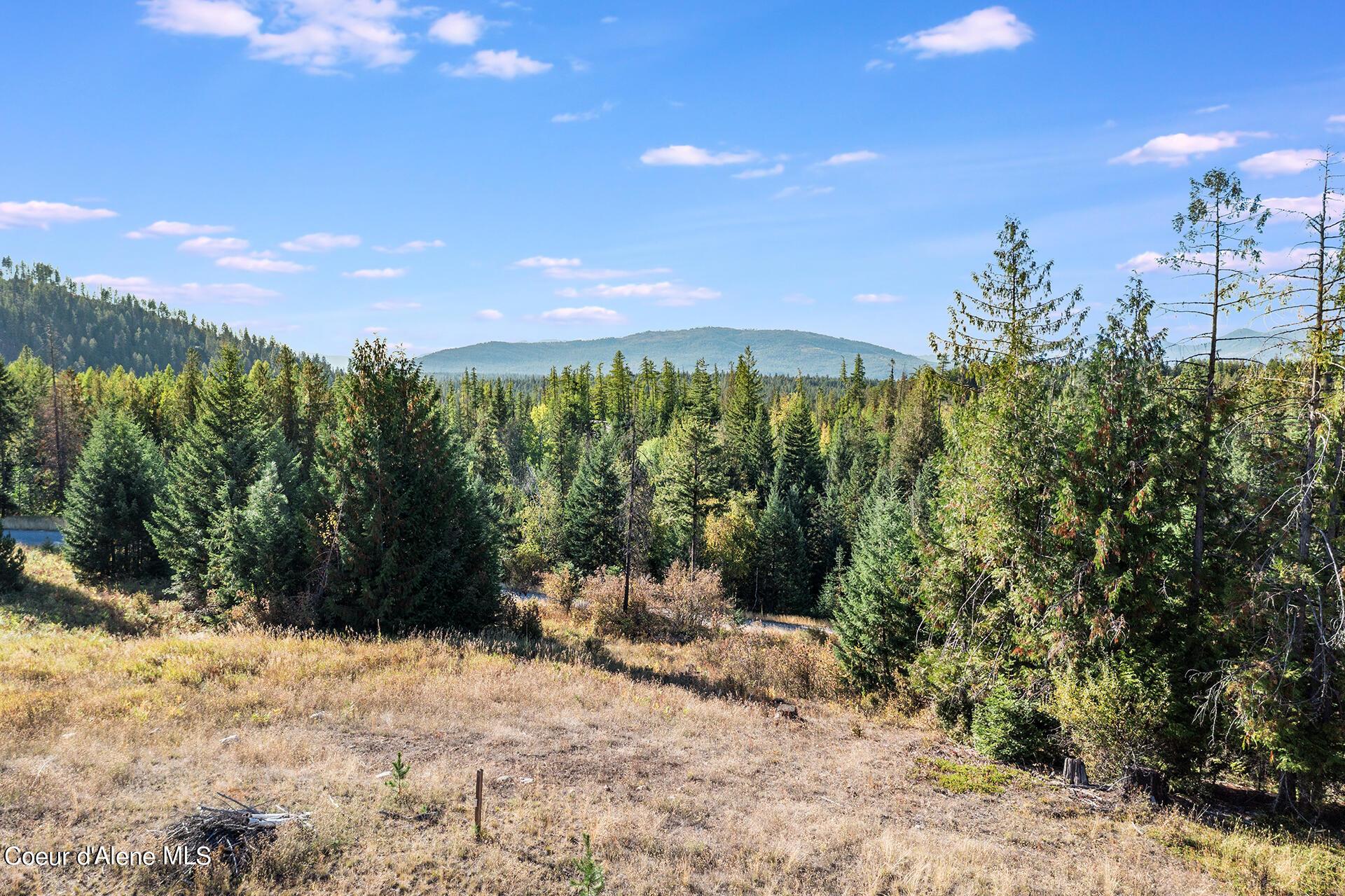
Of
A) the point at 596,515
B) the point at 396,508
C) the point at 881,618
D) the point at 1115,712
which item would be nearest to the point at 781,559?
the point at 596,515

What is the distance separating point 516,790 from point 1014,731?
11.7 m

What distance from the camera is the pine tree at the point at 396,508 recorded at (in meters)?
20.9

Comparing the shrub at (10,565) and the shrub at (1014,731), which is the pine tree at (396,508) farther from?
the shrub at (10,565)

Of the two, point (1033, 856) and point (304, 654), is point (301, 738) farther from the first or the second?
point (1033, 856)

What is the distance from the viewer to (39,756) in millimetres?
9531

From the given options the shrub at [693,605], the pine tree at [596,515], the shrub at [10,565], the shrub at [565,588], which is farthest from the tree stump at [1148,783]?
the shrub at [10,565]

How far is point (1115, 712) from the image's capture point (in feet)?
40.9

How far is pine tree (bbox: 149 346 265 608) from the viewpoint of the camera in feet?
92.4

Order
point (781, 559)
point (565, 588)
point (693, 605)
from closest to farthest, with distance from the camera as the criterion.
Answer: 1. point (693, 605)
2. point (565, 588)
3. point (781, 559)

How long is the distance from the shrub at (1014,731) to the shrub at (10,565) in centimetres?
4127

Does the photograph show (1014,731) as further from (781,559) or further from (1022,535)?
(781,559)

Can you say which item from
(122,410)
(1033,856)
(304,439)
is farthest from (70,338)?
(1033,856)

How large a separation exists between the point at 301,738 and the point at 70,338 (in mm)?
251494

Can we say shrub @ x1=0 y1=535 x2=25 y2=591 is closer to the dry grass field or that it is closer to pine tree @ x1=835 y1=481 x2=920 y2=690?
the dry grass field
